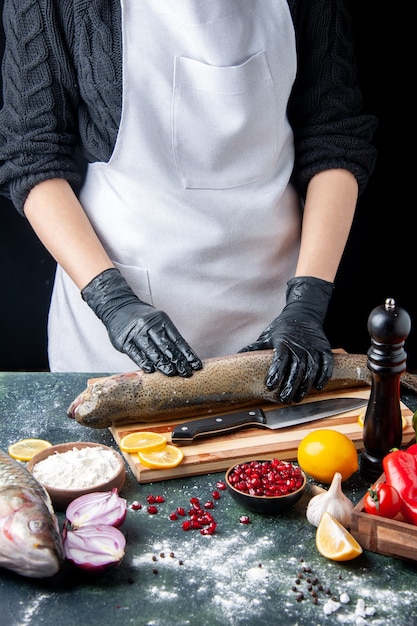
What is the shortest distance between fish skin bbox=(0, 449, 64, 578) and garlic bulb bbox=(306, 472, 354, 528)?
0.57 metres

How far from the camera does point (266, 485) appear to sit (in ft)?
5.94

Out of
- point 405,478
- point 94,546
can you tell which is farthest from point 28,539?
point 405,478

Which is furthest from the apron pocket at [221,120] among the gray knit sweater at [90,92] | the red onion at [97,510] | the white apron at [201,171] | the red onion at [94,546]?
the red onion at [94,546]

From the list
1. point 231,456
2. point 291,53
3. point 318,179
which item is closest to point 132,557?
point 231,456

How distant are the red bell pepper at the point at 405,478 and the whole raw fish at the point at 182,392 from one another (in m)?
0.60

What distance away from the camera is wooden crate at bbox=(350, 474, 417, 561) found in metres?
1.59

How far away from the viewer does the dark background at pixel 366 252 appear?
359 centimetres

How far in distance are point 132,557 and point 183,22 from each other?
69.9 inches

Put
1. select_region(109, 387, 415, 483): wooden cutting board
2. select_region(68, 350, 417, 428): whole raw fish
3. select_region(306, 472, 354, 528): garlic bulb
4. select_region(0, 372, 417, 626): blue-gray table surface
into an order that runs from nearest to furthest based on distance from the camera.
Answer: select_region(0, 372, 417, 626): blue-gray table surface → select_region(306, 472, 354, 528): garlic bulb → select_region(109, 387, 415, 483): wooden cutting board → select_region(68, 350, 417, 428): whole raw fish

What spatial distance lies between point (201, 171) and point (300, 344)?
74 cm

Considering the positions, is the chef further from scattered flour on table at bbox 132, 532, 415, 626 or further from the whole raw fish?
scattered flour on table at bbox 132, 532, 415, 626

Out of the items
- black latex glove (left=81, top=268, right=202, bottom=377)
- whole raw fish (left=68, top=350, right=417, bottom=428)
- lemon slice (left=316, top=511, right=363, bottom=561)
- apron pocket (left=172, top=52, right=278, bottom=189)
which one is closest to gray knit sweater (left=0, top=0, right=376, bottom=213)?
apron pocket (left=172, top=52, right=278, bottom=189)

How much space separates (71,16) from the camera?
8.45 feet

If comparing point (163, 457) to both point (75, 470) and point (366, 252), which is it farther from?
point (366, 252)
